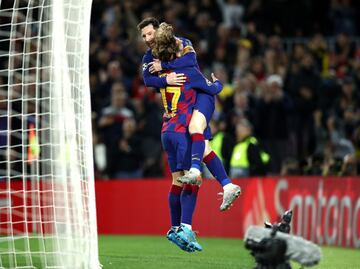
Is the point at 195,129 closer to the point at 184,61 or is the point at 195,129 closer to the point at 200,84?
the point at 200,84

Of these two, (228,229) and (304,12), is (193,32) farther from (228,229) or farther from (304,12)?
Result: (228,229)

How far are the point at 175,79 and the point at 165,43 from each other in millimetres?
406

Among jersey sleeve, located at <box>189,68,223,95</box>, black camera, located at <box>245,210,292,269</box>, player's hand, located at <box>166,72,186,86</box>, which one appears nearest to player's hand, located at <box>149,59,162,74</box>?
player's hand, located at <box>166,72,186,86</box>

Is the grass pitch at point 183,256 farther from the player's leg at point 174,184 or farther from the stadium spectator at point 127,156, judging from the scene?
the stadium spectator at point 127,156

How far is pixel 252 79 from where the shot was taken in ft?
70.2

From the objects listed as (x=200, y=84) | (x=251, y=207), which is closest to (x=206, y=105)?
(x=200, y=84)

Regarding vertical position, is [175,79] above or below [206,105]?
above

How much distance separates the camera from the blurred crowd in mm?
20031

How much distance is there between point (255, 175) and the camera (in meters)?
18.3

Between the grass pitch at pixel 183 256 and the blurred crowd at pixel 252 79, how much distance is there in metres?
2.70

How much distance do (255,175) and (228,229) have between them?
40.6 inches

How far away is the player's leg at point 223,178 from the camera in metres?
11.3

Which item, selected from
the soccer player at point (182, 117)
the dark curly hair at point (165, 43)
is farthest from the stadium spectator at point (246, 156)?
the dark curly hair at point (165, 43)

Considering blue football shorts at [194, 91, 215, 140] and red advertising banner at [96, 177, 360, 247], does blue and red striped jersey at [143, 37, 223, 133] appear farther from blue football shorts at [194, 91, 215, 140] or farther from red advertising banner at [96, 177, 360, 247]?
red advertising banner at [96, 177, 360, 247]
